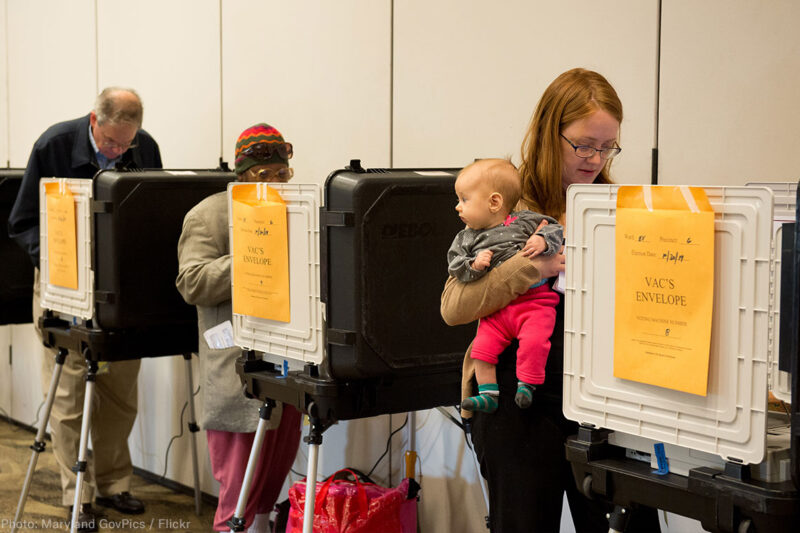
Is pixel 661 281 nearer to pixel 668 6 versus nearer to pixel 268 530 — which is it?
pixel 668 6

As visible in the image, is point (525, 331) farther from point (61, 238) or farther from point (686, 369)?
point (61, 238)

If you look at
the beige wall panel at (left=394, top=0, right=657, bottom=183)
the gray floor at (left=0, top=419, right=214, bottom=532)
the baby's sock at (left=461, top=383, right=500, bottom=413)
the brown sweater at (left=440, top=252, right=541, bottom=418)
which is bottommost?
the gray floor at (left=0, top=419, right=214, bottom=532)

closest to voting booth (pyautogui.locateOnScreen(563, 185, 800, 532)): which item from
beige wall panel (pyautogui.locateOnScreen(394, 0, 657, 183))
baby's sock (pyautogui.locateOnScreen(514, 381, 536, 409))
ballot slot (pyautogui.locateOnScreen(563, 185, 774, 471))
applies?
ballot slot (pyautogui.locateOnScreen(563, 185, 774, 471))

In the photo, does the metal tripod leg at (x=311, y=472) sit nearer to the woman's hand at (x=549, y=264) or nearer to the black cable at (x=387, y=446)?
the woman's hand at (x=549, y=264)

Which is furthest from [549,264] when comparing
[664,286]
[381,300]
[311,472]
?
[311,472]

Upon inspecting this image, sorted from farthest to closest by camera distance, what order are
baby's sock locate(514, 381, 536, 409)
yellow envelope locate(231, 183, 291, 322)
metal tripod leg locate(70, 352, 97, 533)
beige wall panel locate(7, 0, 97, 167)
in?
beige wall panel locate(7, 0, 97, 167), metal tripod leg locate(70, 352, 97, 533), yellow envelope locate(231, 183, 291, 322), baby's sock locate(514, 381, 536, 409)

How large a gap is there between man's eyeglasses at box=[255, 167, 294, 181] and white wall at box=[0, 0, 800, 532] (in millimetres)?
427

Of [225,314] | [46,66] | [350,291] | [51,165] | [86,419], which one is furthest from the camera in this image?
[46,66]

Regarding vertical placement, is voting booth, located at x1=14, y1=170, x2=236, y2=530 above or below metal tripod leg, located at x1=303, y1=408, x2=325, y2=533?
above

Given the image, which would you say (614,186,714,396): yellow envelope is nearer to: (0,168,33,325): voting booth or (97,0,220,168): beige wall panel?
(97,0,220,168): beige wall panel

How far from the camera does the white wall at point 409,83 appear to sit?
2.46 m

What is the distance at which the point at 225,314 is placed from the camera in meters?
3.16

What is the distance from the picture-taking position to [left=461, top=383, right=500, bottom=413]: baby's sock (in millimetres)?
1836

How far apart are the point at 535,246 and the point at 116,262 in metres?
1.80
